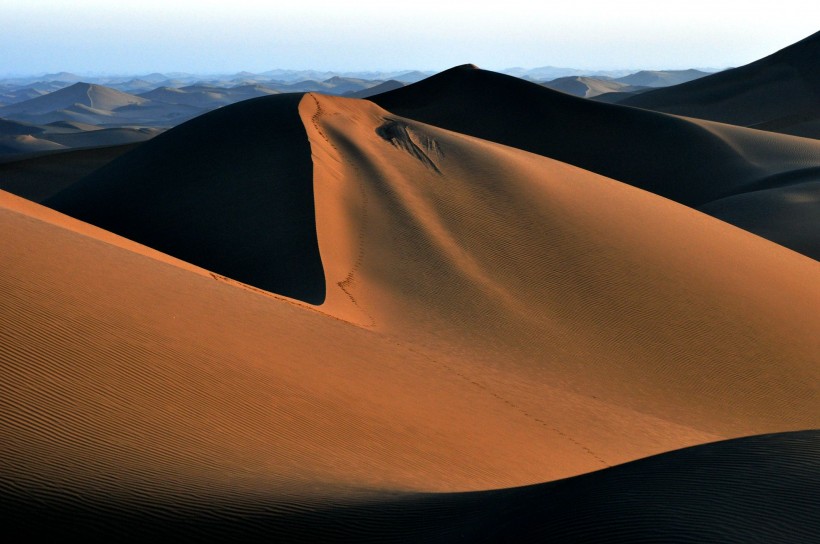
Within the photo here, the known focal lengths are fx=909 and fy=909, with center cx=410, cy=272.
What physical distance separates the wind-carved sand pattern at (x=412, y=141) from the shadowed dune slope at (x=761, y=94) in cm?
2586

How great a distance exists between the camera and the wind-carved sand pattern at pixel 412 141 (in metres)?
16.0

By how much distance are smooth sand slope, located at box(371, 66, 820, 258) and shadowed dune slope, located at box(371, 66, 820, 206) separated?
0.10ft

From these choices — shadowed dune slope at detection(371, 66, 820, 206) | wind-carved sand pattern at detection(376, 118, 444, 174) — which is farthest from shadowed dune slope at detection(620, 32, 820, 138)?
wind-carved sand pattern at detection(376, 118, 444, 174)

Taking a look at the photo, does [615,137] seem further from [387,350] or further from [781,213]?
[387,350]

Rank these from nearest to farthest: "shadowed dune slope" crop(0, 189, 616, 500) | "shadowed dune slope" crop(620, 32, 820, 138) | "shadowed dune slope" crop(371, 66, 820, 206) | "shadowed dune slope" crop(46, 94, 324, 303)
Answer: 1. "shadowed dune slope" crop(0, 189, 616, 500)
2. "shadowed dune slope" crop(46, 94, 324, 303)
3. "shadowed dune slope" crop(371, 66, 820, 206)
4. "shadowed dune slope" crop(620, 32, 820, 138)

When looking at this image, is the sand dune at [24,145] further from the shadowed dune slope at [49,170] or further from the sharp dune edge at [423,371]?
the sharp dune edge at [423,371]

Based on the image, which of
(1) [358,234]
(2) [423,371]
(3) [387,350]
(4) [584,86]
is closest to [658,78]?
(4) [584,86]

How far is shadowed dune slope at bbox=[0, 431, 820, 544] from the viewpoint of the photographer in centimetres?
→ 381

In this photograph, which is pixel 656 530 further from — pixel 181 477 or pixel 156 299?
pixel 156 299

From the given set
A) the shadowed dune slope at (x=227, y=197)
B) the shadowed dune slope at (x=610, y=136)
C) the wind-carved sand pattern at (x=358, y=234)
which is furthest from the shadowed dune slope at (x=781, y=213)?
the shadowed dune slope at (x=227, y=197)

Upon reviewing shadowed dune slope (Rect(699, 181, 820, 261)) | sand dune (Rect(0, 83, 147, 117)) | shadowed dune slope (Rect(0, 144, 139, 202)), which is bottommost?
sand dune (Rect(0, 83, 147, 117))

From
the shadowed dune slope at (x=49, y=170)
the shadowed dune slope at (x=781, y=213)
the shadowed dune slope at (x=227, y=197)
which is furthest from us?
the shadowed dune slope at (x=49, y=170)

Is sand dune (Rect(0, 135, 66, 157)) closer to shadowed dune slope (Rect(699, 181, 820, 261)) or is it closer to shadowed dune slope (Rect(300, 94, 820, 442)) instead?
shadowed dune slope (Rect(300, 94, 820, 442))

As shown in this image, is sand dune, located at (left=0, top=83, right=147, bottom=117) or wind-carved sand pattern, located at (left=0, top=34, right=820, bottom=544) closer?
wind-carved sand pattern, located at (left=0, top=34, right=820, bottom=544)
